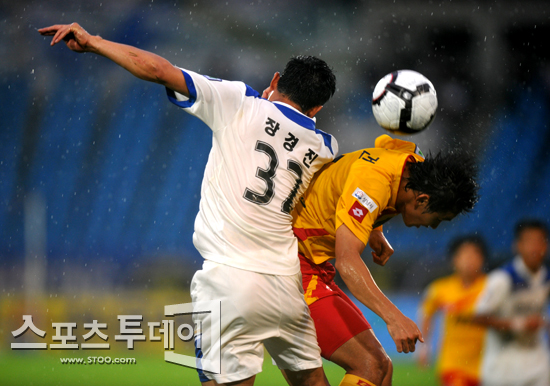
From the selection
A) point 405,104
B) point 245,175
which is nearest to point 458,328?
point 405,104

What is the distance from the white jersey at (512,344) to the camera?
15.4 feet

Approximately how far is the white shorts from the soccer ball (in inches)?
42.7

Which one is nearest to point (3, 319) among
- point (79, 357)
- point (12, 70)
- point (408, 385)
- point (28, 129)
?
point (79, 357)

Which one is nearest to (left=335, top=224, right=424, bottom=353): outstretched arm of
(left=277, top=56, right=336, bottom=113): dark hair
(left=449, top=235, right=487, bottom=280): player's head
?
(left=277, top=56, right=336, bottom=113): dark hair

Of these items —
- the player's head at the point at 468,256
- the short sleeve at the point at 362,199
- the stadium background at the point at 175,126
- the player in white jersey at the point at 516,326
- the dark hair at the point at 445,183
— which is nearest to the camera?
the short sleeve at the point at 362,199

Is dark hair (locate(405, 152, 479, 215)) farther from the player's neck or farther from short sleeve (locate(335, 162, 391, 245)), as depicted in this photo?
short sleeve (locate(335, 162, 391, 245))

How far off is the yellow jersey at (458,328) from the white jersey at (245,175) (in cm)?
269

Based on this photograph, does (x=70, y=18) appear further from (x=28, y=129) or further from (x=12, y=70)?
(x=28, y=129)

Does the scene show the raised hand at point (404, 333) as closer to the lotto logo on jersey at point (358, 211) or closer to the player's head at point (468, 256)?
Result: the lotto logo on jersey at point (358, 211)

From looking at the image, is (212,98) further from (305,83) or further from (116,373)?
(116,373)

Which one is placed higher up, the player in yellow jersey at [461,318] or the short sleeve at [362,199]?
the short sleeve at [362,199]

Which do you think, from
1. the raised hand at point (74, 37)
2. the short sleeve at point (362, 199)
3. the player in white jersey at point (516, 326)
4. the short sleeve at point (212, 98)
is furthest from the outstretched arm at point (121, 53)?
the player in white jersey at point (516, 326)

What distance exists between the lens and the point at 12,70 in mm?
14383

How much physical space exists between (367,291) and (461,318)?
109 inches
